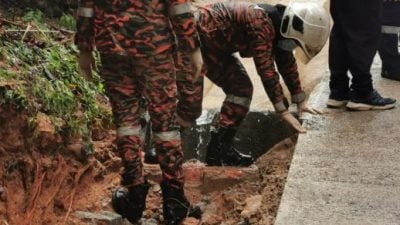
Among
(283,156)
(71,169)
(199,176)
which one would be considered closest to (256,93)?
(283,156)

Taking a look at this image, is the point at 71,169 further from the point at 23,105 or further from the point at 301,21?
the point at 301,21

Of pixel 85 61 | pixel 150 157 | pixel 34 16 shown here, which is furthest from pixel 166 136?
pixel 34 16

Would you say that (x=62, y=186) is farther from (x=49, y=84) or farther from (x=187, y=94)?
(x=187, y=94)

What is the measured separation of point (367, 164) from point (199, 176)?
162cm

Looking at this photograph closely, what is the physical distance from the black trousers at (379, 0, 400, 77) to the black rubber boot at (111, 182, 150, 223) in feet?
9.06

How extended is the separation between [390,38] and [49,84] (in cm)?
314

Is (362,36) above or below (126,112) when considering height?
above

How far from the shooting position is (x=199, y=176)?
16.4 feet

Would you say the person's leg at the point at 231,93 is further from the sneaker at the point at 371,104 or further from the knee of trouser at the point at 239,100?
the sneaker at the point at 371,104

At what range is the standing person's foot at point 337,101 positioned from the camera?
4961 mm

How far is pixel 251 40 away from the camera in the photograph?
455 cm

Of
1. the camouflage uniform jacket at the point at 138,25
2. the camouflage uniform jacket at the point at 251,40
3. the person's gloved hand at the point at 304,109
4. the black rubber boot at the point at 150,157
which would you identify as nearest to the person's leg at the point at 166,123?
the camouflage uniform jacket at the point at 138,25

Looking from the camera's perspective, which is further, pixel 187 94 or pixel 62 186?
pixel 187 94

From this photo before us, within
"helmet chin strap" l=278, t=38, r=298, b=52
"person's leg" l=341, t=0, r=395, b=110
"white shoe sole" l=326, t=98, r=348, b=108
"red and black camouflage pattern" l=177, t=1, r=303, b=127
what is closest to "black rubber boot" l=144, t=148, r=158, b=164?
"red and black camouflage pattern" l=177, t=1, r=303, b=127
